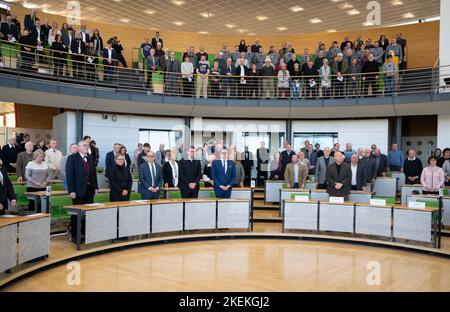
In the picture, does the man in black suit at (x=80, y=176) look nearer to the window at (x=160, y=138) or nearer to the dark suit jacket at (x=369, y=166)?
the dark suit jacket at (x=369, y=166)

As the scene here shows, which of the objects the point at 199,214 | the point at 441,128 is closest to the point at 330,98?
the point at 441,128

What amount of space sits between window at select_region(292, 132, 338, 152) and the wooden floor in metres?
8.35

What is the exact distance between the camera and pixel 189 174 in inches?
312

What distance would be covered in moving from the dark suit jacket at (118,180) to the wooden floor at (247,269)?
44.5 inches

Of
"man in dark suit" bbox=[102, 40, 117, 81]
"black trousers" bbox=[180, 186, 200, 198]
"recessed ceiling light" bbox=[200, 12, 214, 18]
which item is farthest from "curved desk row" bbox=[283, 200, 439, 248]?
"recessed ceiling light" bbox=[200, 12, 214, 18]

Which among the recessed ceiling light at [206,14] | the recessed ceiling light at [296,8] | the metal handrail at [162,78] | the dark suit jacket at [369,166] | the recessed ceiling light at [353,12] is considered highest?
the recessed ceiling light at [296,8]

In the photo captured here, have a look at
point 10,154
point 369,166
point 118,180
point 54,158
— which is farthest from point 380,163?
point 10,154

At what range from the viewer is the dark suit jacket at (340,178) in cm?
788

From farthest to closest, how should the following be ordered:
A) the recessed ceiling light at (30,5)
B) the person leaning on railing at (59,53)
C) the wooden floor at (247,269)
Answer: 1. the recessed ceiling light at (30,5)
2. the person leaning on railing at (59,53)
3. the wooden floor at (247,269)

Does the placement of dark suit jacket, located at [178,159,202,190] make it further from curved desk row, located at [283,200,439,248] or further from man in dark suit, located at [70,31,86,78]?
man in dark suit, located at [70,31,86,78]

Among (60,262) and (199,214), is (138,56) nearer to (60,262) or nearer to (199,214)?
(199,214)

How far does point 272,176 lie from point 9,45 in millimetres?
8144

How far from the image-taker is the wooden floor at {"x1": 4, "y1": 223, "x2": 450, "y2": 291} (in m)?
4.90

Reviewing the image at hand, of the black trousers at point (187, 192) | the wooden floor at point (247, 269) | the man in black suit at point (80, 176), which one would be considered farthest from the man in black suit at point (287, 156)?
the man in black suit at point (80, 176)
